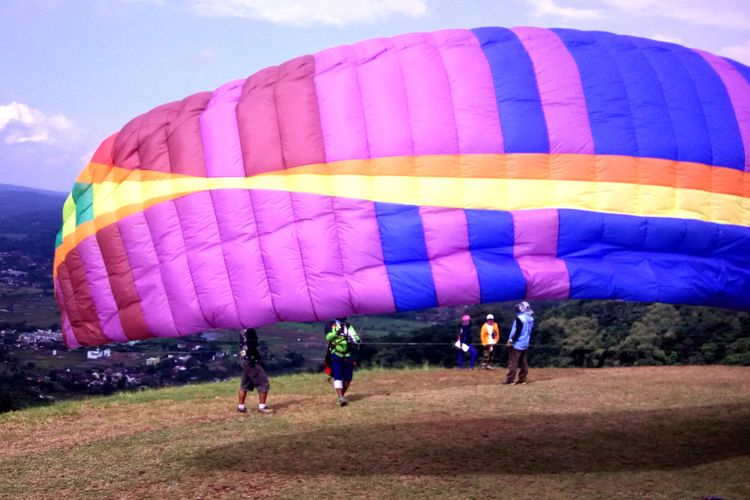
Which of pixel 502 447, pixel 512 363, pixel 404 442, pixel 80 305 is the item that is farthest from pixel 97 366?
pixel 80 305

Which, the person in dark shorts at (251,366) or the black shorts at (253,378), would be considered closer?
the person in dark shorts at (251,366)

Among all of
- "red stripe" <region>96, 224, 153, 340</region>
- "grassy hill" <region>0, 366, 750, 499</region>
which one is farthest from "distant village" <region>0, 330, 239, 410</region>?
"red stripe" <region>96, 224, 153, 340</region>

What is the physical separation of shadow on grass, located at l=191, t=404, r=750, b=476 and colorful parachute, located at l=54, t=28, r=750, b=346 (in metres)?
3.52

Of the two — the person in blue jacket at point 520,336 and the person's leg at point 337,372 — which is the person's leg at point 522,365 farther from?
the person's leg at point 337,372

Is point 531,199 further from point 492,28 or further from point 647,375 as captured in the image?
point 647,375

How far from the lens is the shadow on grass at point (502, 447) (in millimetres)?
12953

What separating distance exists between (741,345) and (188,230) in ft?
93.0

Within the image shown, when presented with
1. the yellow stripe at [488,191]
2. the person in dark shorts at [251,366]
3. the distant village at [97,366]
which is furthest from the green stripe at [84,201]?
the distant village at [97,366]

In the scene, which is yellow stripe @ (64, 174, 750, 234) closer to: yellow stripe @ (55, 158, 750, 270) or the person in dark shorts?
yellow stripe @ (55, 158, 750, 270)

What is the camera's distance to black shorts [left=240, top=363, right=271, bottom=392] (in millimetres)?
16359

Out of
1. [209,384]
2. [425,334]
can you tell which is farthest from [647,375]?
[425,334]

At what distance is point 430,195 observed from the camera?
1043 cm

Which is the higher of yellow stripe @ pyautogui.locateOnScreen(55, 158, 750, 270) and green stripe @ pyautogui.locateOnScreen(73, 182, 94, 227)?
yellow stripe @ pyautogui.locateOnScreen(55, 158, 750, 270)

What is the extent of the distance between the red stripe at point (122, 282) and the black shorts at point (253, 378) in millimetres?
5531
